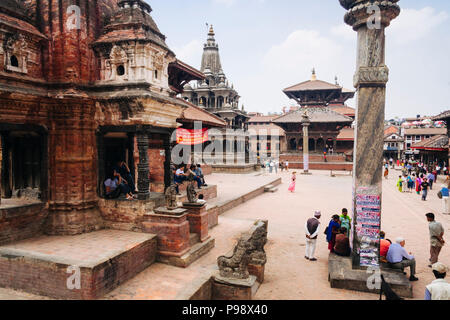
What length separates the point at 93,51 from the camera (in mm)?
7219

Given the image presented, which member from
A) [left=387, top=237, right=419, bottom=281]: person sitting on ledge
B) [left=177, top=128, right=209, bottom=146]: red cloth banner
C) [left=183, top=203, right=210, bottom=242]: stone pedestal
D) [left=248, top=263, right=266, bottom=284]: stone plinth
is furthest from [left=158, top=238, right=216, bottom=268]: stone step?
[left=177, top=128, right=209, bottom=146]: red cloth banner

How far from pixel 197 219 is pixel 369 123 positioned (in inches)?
170

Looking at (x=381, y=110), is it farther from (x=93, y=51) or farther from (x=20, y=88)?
Result: (x=20, y=88)

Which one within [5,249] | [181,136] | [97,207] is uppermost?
[181,136]

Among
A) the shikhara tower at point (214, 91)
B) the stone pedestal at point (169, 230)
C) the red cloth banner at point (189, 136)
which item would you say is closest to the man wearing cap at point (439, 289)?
the stone pedestal at point (169, 230)

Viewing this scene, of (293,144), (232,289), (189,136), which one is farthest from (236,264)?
(293,144)

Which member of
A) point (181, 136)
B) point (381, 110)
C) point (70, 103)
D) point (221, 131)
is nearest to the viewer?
point (381, 110)

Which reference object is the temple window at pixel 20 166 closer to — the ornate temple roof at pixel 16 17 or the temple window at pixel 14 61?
the temple window at pixel 14 61

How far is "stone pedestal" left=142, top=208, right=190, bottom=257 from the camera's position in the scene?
6082 mm

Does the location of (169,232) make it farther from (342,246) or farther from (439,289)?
(439,289)

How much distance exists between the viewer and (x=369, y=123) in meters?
5.80

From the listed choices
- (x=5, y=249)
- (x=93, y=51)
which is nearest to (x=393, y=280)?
(x=5, y=249)
